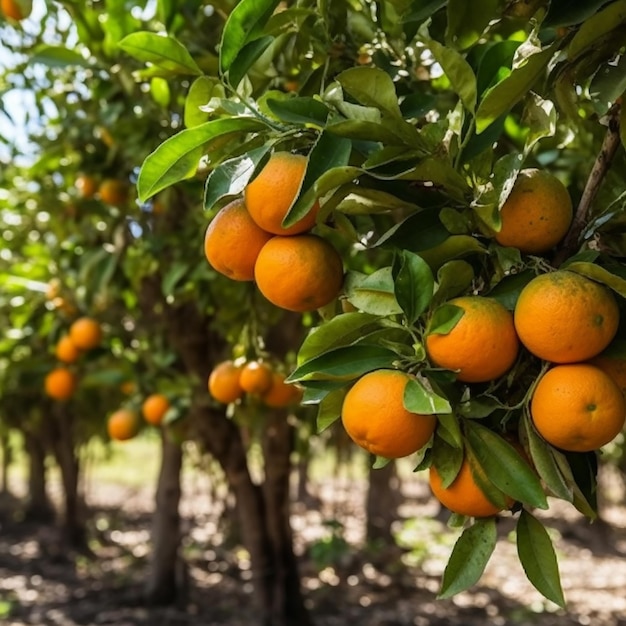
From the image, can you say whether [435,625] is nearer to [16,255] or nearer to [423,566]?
[423,566]

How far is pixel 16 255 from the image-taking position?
12.2 ft

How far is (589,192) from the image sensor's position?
89 centimetres

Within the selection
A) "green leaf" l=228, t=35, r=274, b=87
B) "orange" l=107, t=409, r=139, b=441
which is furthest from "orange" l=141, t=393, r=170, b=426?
"green leaf" l=228, t=35, r=274, b=87

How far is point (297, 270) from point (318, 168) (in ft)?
0.38

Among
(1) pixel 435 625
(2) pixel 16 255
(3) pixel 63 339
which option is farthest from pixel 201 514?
(3) pixel 63 339

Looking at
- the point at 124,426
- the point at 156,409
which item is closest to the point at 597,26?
the point at 156,409

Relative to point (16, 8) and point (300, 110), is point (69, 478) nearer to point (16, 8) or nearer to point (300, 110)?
point (16, 8)

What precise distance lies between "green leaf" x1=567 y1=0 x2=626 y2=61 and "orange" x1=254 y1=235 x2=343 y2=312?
1.12 ft

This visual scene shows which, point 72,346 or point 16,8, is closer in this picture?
point 16,8

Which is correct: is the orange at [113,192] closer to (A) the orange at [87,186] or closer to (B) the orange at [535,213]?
(A) the orange at [87,186]

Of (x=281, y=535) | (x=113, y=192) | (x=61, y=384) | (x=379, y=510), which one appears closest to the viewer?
(x=113, y=192)

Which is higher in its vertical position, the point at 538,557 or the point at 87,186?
the point at 87,186

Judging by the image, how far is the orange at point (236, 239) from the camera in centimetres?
93

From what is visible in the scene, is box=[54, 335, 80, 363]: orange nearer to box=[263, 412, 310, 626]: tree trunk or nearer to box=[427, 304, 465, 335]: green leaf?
box=[263, 412, 310, 626]: tree trunk
